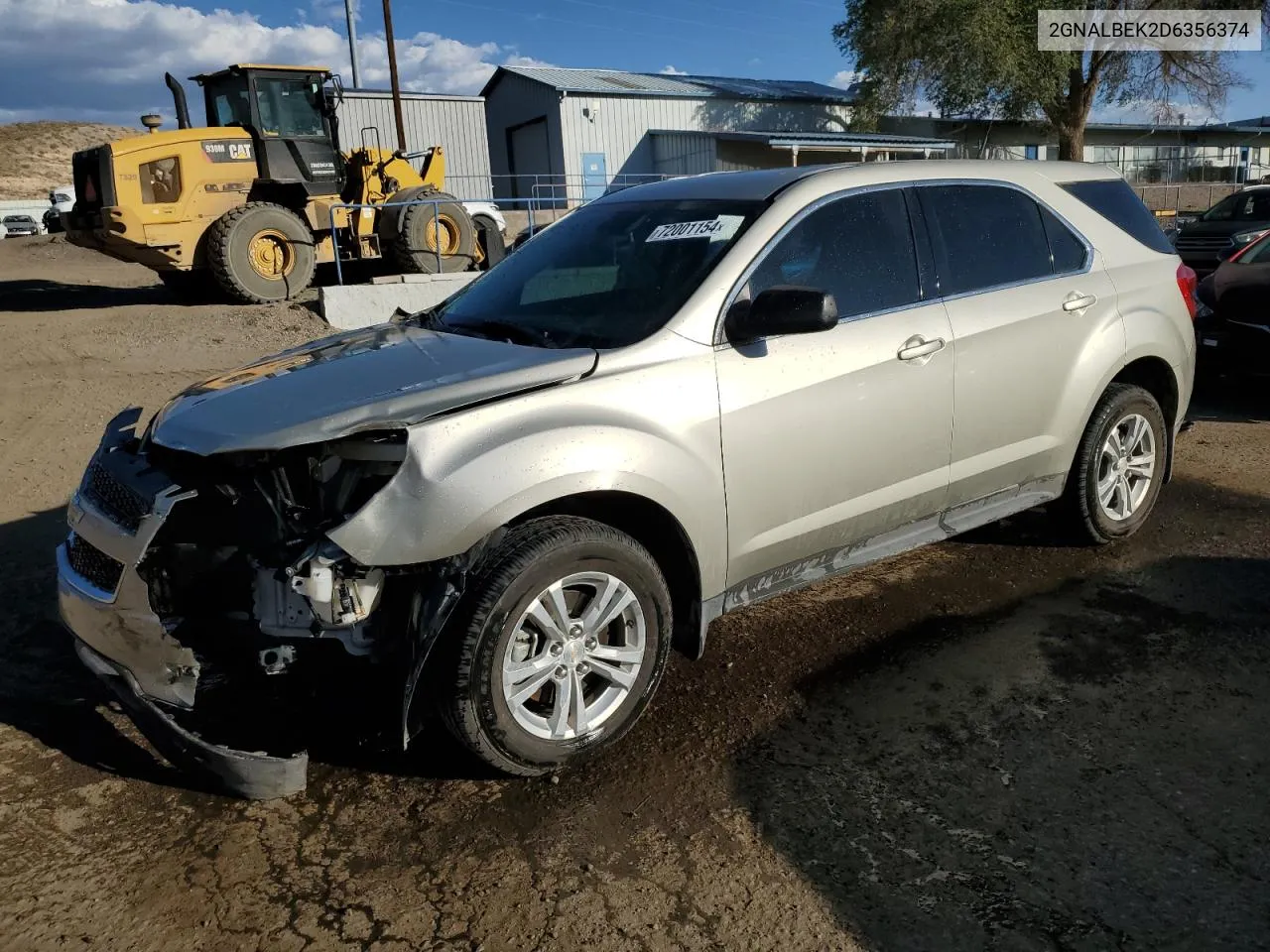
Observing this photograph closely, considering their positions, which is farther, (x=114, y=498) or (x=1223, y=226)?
(x=1223, y=226)

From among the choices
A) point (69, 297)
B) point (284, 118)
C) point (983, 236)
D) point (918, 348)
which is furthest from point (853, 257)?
point (69, 297)

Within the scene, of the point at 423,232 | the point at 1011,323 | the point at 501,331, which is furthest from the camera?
the point at 423,232

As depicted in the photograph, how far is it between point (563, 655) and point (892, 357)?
5.71ft

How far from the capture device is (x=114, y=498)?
10.2ft

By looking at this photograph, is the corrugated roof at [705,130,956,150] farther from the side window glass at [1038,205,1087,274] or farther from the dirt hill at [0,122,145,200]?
the dirt hill at [0,122,145,200]

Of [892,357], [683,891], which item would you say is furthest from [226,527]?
[892,357]

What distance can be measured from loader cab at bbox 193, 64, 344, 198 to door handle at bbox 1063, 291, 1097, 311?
11847mm

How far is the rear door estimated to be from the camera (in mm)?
4074

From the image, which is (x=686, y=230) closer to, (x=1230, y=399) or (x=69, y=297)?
(x=1230, y=399)

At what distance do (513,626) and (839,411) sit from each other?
1491 millimetres

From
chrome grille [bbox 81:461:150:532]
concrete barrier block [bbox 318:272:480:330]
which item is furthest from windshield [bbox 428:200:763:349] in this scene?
concrete barrier block [bbox 318:272:480:330]

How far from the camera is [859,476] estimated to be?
3.73 metres

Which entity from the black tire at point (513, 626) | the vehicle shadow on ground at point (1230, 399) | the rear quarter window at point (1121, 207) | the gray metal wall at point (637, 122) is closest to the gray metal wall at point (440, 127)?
the gray metal wall at point (637, 122)

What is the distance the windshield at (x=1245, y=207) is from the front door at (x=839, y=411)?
1494 cm
